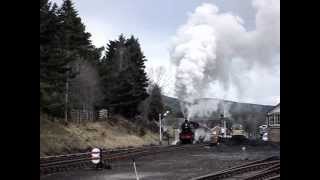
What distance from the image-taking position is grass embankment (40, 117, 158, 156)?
37906 millimetres

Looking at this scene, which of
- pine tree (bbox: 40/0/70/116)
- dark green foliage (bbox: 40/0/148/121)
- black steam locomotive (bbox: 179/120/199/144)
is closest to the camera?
pine tree (bbox: 40/0/70/116)

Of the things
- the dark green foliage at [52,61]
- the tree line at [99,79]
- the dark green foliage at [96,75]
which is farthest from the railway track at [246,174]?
the dark green foliage at [96,75]

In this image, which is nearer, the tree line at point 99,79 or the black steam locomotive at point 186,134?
the black steam locomotive at point 186,134

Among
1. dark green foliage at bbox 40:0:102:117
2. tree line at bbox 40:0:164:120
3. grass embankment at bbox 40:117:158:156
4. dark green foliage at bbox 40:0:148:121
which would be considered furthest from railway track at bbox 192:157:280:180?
dark green foliage at bbox 40:0:148:121

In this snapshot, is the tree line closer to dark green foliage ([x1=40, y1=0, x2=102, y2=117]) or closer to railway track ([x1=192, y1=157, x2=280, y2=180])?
dark green foliage ([x1=40, y1=0, x2=102, y2=117])

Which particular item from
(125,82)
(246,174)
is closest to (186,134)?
(125,82)

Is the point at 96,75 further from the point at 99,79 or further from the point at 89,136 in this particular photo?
the point at 89,136

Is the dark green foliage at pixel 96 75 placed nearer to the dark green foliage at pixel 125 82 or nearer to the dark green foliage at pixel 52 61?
the dark green foliage at pixel 125 82

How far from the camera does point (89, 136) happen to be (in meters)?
47.8

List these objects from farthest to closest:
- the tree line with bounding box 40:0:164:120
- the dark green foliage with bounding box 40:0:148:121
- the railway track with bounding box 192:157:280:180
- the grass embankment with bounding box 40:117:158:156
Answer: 1. the dark green foliage with bounding box 40:0:148:121
2. the tree line with bounding box 40:0:164:120
3. the grass embankment with bounding box 40:117:158:156
4. the railway track with bounding box 192:157:280:180

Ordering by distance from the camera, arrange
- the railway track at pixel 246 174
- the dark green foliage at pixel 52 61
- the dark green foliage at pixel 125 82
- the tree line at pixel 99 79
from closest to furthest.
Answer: the railway track at pixel 246 174
the dark green foliage at pixel 52 61
the tree line at pixel 99 79
the dark green foliage at pixel 125 82

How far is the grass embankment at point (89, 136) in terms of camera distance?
37.9 metres
